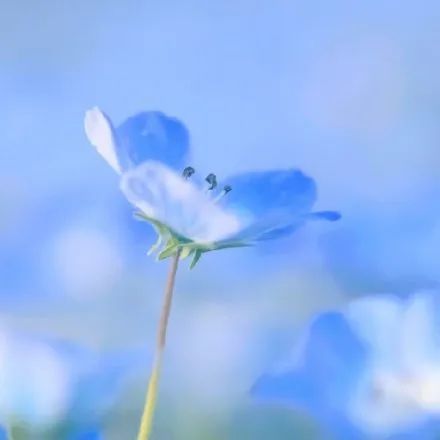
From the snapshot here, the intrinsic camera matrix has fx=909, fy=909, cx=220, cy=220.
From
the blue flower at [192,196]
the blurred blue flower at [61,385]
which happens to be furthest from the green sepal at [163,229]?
the blurred blue flower at [61,385]

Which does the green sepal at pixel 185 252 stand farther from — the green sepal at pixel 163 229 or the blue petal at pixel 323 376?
the blue petal at pixel 323 376

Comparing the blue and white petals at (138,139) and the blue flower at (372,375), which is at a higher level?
the blue and white petals at (138,139)

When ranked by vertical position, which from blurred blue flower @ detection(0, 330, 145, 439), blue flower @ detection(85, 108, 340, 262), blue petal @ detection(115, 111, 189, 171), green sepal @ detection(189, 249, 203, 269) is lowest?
blurred blue flower @ detection(0, 330, 145, 439)

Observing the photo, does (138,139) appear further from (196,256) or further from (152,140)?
(196,256)

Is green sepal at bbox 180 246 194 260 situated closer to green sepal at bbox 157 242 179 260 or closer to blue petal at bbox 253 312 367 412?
green sepal at bbox 157 242 179 260

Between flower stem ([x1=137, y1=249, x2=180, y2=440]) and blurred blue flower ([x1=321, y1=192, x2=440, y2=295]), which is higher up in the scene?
blurred blue flower ([x1=321, y1=192, x2=440, y2=295])

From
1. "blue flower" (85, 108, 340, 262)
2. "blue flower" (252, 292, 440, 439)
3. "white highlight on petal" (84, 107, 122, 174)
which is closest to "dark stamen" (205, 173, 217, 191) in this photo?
"blue flower" (85, 108, 340, 262)
